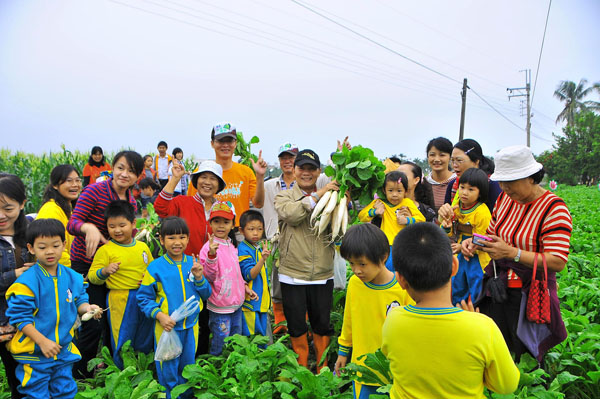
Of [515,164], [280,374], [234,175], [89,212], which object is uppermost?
[515,164]

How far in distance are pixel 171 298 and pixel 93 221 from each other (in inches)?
42.4

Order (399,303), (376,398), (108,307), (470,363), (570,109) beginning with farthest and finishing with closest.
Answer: (570,109) < (108,307) < (399,303) < (376,398) < (470,363)

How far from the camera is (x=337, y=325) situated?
464cm

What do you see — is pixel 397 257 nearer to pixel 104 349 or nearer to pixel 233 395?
pixel 233 395

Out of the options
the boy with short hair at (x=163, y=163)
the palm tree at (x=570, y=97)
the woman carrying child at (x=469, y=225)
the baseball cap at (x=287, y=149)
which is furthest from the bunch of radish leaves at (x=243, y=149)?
the palm tree at (x=570, y=97)

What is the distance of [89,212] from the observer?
361 cm

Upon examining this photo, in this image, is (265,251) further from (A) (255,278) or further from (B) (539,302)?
(B) (539,302)

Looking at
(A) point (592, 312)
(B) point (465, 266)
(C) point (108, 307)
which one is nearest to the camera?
(B) point (465, 266)

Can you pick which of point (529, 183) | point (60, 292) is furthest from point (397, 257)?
point (60, 292)

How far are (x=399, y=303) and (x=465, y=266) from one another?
3.45 feet

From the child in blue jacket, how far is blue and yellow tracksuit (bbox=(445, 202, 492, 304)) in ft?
7.47

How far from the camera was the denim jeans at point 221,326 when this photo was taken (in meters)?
3.79

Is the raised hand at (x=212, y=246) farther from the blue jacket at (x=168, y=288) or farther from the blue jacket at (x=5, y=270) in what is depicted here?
the blue jacket at (x=5, y=270)

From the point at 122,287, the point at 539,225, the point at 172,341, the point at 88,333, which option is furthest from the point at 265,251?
the point at 539,225
